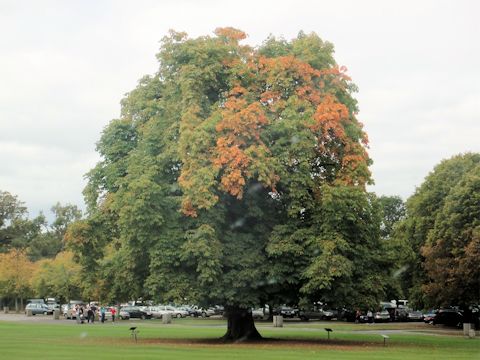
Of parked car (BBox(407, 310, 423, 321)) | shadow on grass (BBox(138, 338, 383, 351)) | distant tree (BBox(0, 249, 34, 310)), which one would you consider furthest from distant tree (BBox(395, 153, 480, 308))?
distant tree (BBox(0, 249, 34, 310))

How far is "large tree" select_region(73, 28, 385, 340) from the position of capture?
3053 centimetres

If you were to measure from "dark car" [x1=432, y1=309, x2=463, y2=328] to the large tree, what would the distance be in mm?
30086

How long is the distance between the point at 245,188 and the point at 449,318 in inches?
1403

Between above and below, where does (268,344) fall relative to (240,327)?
below

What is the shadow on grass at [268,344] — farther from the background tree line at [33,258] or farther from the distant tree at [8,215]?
the distant tree at [8,215]

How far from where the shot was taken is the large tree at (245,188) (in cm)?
3053

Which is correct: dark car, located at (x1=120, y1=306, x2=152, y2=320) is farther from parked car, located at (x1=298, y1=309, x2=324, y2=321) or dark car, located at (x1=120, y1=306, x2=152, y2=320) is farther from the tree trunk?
the tree trunk

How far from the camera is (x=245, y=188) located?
1264 inches

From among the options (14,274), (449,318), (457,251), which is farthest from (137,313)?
(457,251)

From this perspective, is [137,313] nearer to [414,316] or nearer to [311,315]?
[311,315]

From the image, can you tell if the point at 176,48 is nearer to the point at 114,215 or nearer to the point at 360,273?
the point at 114,215

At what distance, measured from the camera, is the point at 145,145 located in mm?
34094

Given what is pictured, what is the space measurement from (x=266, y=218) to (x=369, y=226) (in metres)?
4.80

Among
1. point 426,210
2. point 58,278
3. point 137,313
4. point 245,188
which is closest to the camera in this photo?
point 245,188
